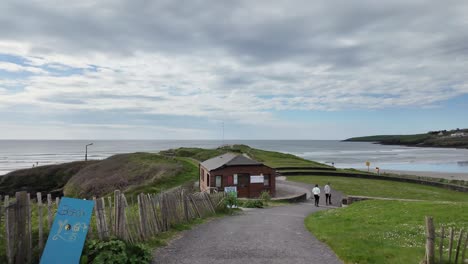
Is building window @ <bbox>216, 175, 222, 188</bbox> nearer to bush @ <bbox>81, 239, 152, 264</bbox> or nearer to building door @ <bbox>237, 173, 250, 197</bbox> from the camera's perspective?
building door @ <bbox>237, 173, 250, 197</bbox>

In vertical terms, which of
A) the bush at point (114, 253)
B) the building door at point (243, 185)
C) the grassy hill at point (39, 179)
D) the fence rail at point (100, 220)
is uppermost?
the fence rail at point (100, 220)

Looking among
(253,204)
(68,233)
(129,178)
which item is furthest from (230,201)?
(129,178)

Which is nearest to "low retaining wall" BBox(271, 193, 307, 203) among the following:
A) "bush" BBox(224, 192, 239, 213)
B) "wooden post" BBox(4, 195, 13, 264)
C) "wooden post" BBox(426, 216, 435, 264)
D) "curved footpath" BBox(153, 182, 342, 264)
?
"bush" BBox(224, 192, 239, 213)

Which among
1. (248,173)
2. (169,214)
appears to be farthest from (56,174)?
(169,214)

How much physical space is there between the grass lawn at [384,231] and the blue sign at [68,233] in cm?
665

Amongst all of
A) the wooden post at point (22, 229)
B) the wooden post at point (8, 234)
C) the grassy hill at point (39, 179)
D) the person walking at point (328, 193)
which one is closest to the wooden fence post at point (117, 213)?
the wooden post at point (22, 229)

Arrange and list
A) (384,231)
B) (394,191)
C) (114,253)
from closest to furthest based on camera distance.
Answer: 1. (114,253)
2. (384,231)
3. (394,191)

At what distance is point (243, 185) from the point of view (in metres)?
33.9

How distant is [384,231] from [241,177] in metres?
20.6

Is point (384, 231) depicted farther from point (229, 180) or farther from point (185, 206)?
point (229, 180)

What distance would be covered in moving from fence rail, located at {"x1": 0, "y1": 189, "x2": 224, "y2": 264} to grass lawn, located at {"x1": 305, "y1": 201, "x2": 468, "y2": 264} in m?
5.58

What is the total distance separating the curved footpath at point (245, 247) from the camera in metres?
10.2

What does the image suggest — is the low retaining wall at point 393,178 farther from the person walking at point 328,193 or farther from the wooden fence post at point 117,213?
the wooden fence post at point 117,213

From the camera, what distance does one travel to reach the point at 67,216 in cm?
857
